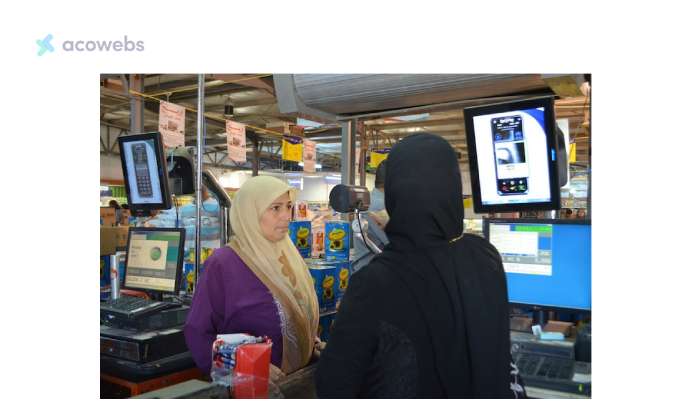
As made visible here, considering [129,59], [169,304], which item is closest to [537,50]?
[129,59]

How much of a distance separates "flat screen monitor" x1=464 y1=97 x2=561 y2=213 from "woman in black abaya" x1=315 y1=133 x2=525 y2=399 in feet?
2.67

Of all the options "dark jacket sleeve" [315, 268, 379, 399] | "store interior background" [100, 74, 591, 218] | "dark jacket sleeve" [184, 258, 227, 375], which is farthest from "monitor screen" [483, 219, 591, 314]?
"dark jacket sleeve" [184, 258, 227, 375]

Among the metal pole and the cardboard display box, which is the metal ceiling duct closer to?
the metal pole

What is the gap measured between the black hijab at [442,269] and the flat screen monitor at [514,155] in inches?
31.6

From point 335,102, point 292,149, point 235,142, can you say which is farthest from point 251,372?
point 292,149

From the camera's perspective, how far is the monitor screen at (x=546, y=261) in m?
1.88

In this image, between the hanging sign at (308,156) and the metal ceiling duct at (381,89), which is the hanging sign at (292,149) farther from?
the metal ceiling duct at (381,89)

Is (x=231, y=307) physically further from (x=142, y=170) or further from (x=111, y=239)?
(x=111, y=239)

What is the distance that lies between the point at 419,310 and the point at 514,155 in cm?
103

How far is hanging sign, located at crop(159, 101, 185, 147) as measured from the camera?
6.07 meters

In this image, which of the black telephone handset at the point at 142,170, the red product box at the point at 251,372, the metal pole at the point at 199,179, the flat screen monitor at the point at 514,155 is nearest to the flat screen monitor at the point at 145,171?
the black telephone handset at the point at 142,170
